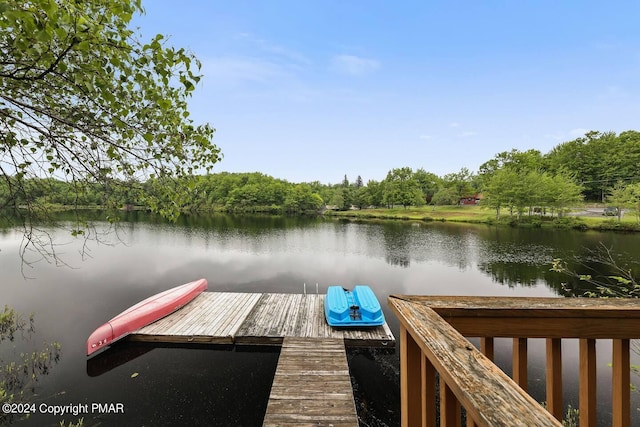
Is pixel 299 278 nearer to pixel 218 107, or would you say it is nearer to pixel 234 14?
pixel 234 14

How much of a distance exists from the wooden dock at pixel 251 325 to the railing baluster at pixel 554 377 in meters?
6.62

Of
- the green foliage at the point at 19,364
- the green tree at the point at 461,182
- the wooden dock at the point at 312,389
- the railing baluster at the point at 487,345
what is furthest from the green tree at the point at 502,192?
the green foliage at the point at 19,364

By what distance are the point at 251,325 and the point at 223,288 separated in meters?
5.87

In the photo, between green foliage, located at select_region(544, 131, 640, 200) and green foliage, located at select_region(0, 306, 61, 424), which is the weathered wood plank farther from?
green foliage, located at select_region(544, 131, 640, 200)

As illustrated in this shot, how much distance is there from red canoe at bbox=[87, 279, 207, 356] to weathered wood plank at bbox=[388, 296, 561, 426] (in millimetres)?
9311

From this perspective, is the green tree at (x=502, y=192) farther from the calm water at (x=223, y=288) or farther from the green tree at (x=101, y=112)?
the green tree at (x=101, y=112)

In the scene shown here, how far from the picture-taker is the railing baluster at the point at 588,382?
1315mm

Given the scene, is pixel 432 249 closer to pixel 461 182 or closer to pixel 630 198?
pixel 630 198

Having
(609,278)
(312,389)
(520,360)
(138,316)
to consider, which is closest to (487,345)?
(520,360)

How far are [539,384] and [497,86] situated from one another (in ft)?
180

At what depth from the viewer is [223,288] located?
13.4 m

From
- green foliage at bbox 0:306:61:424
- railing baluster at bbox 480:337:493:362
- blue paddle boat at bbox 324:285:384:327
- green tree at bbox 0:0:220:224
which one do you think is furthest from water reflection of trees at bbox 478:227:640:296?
green foliage at bbox 0:306:61:424

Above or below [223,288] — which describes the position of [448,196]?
above

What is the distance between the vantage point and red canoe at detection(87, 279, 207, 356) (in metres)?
7.32
